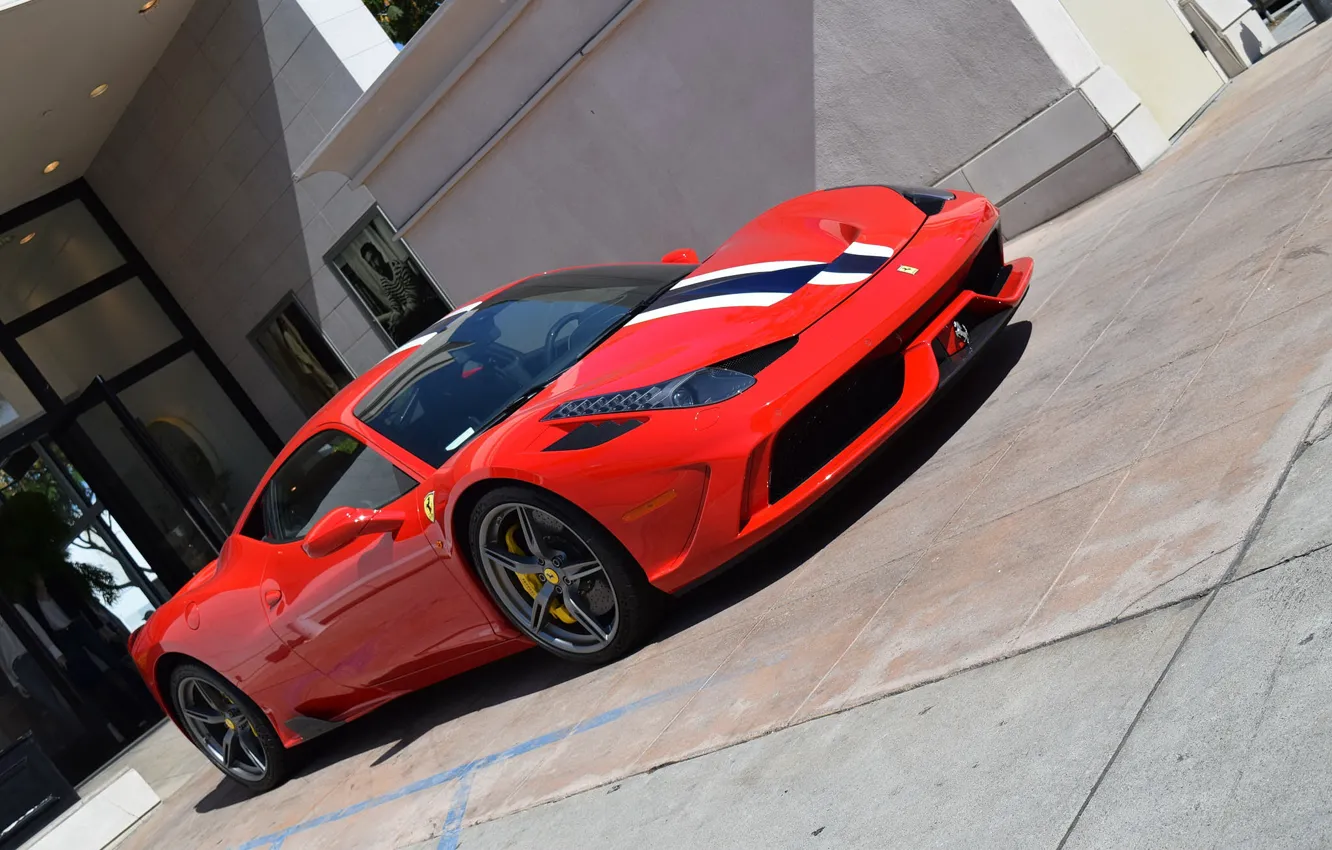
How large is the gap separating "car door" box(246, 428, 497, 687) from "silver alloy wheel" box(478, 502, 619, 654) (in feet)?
0.71

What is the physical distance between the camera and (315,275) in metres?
13.0

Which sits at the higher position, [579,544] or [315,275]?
[315,275]

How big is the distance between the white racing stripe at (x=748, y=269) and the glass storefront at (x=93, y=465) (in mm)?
6849

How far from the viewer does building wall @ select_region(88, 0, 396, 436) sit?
39.6ft

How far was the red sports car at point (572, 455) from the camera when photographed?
4289mm

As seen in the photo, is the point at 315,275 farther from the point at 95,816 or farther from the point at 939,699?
the point at 939,699

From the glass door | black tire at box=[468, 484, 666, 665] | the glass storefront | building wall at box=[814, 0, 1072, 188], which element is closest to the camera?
black tire at box=[468, 484, 666, 665]

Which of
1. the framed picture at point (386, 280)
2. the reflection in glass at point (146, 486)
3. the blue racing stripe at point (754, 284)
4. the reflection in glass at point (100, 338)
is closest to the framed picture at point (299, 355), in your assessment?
the framed picture at point (386, 280)

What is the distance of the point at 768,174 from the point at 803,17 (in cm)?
112

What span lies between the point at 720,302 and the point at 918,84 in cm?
400

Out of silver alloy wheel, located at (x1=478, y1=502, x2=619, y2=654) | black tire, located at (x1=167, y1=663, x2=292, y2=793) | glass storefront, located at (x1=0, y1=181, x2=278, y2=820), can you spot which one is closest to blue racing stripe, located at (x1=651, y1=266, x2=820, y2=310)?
silver alloy wheel, located at (x1=478, y1=502, x2=619, y2=654)

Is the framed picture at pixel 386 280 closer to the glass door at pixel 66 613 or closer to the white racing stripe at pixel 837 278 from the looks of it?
the glass door at pixel 66 613

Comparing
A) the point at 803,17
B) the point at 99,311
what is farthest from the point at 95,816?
the point at 99,311

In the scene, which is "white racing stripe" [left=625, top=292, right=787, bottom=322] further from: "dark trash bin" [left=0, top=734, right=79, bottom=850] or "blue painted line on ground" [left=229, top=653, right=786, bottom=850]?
"dark trash bin" [left=0, top=734, right=79, bottom=850]
